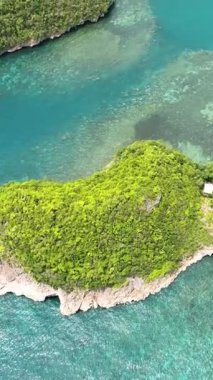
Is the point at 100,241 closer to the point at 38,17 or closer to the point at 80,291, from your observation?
the point at 80,291

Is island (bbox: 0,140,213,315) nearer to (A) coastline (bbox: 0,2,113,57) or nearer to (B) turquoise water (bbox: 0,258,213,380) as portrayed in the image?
(B) turquoise water (bbox: 0,258,213,380)

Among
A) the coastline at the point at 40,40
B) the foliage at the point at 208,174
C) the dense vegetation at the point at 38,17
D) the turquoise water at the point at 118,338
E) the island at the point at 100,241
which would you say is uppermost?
the dense vegetation at the point at 38,17

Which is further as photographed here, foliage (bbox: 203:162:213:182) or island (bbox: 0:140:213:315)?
foliage (bbox: 203:162:213:182)

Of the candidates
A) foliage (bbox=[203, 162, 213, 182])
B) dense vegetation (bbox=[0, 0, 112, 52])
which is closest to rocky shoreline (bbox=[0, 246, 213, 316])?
foliage (bbox=[203, 162, 213, 182])

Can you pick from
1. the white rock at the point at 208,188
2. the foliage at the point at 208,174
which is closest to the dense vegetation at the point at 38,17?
the foliage at the point at 208,174

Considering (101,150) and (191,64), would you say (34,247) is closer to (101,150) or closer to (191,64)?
(101,150)

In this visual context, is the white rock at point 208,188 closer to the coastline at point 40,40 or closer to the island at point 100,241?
the island at point 100,241
